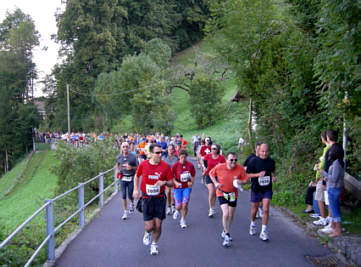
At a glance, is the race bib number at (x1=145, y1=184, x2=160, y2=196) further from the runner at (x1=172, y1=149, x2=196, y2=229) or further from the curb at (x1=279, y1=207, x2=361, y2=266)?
the curb at (x1=279, y1=207, x2=361, y2=266)

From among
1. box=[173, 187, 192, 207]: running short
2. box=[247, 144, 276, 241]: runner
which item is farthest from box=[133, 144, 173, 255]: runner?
box=[173, 187, 192, 207]: running short

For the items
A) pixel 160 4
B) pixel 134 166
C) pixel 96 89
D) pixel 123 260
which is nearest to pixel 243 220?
pixel 134 166

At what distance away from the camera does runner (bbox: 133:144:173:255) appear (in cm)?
648

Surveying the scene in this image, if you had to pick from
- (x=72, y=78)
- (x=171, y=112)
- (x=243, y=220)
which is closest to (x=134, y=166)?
(x=243, y=220)

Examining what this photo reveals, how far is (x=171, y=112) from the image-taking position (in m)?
40.6

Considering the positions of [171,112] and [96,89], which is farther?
[96,89]

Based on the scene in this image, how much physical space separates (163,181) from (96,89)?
45.0 metres

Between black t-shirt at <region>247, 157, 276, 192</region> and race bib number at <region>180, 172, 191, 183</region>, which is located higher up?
black t-shirt at <region>247, 157, 276, 192</region>

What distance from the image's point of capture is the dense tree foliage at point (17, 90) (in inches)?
2197

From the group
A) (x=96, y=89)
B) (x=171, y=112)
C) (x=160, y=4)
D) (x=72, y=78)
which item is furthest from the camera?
(x=160, y=4)

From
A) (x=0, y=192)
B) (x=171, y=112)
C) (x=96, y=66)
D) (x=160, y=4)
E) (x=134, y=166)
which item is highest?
(x=160, y=4)

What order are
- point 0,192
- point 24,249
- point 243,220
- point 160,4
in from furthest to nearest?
point 160,4, point 0,192, point 243,220, point 24,249

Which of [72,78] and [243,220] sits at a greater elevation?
[72,78]

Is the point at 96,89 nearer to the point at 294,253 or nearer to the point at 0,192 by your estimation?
the point at 0,192
